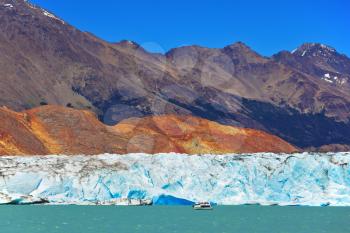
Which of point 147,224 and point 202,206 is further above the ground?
point 202,206

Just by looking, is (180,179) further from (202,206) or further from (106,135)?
(106,135)

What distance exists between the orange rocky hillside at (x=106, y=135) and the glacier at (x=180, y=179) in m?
38.9

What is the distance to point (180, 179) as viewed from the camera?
91875 mm

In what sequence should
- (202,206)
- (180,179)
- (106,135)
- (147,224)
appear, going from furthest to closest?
(106,135) → (180,179) → (202,206) → (147,224)

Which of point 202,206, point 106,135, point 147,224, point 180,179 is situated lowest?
point 147,224

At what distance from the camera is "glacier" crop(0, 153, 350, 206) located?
288 ft

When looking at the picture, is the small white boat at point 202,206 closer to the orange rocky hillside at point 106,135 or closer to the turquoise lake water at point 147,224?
the turquoise lake water at point 147,224

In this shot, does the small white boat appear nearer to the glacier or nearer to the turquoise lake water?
the glacier

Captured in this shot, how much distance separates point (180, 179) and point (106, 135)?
6831 centimetres

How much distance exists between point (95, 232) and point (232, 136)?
127093mm

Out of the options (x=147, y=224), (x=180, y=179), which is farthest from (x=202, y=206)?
(x=147, y=224)

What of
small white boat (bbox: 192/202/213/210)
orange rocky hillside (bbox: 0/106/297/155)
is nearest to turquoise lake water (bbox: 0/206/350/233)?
small white boat (bbox: 192/202/213/210)

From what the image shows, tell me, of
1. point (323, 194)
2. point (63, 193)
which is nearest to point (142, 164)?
point (63, 193)

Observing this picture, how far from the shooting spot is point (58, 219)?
6444 centimetres
